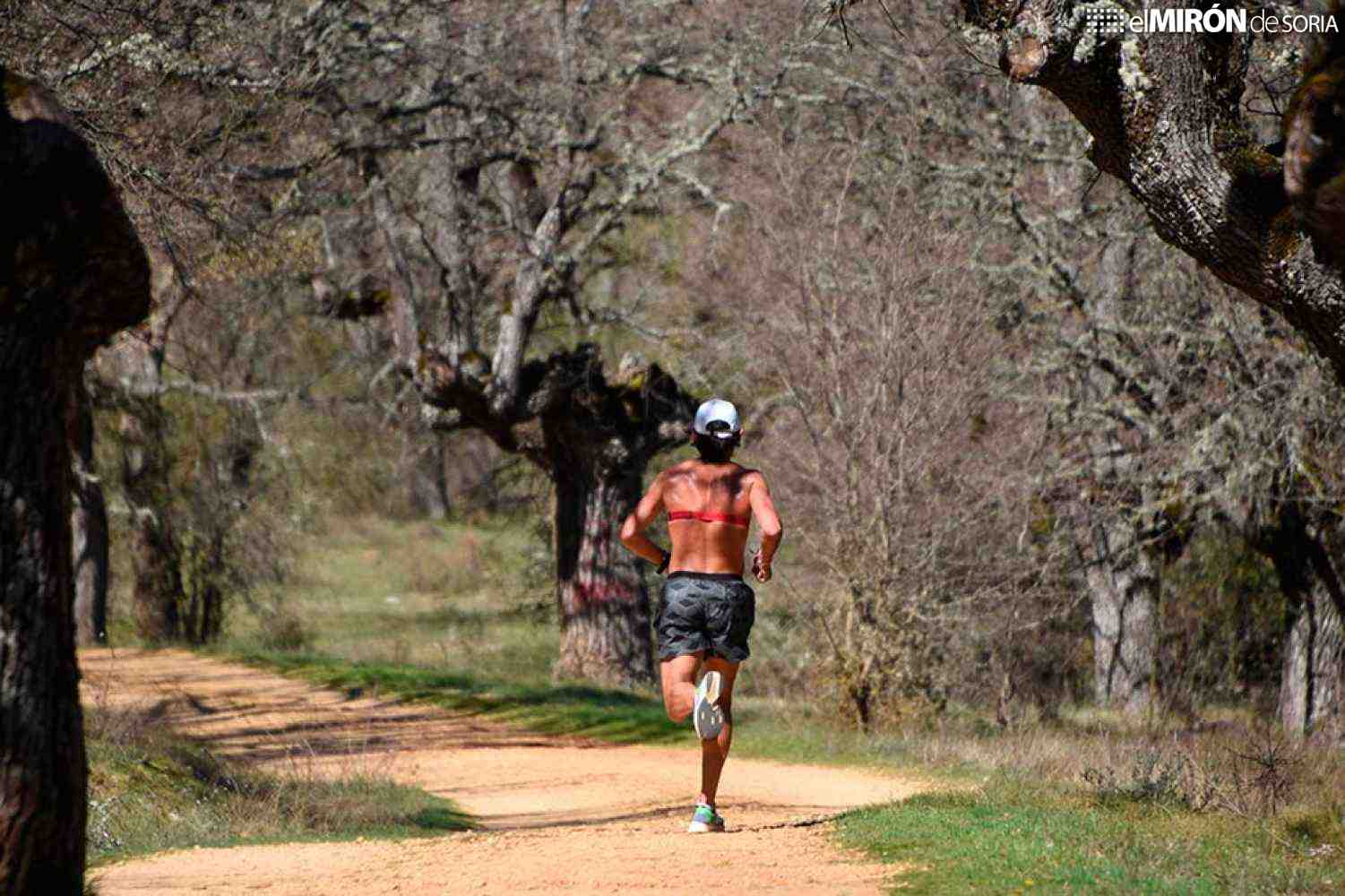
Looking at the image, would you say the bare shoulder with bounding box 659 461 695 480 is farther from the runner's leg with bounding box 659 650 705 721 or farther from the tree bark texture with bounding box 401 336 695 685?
the tree bark texture with bounding box 401 336 695 685

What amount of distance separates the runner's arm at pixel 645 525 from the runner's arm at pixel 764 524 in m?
0.49

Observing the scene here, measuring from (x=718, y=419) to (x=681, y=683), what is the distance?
54.8 inches

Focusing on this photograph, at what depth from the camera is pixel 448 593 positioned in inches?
1512

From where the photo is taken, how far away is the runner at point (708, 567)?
9.46 meters

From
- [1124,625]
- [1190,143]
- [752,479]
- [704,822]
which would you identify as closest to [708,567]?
[752,479]

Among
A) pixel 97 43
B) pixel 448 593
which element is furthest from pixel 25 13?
pixel 448 593

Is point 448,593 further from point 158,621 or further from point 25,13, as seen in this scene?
point 25,13

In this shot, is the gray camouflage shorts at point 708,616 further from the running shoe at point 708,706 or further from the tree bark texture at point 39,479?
the tree bark texture at point 39,479

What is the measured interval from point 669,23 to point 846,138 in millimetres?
3214

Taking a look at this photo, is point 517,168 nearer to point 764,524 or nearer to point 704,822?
point 764,524

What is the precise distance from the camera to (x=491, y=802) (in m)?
14.0

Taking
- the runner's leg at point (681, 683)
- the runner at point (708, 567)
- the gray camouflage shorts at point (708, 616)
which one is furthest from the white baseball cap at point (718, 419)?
the runner's leg at point (681, 683)

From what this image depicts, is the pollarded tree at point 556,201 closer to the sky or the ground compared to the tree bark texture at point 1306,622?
closer to the sky

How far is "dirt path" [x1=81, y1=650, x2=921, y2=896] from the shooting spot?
821 centimetres
